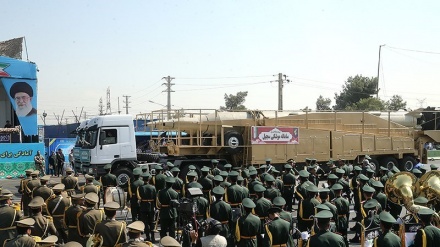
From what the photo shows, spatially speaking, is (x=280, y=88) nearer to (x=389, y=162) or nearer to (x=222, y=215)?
(x=389, y=162)

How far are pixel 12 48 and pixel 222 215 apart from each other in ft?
92.2

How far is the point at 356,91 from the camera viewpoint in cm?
5647

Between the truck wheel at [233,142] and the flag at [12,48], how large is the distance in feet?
56.6

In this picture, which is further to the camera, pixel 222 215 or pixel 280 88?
pixel 280 88

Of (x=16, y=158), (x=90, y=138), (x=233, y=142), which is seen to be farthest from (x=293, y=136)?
(x=16, y=158)

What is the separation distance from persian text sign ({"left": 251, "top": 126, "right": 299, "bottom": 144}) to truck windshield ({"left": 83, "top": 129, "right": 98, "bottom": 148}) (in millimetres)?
6156

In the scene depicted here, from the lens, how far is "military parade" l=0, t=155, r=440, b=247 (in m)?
6.50

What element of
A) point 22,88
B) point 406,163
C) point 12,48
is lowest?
point 406,163

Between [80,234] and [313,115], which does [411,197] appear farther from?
[313,115]

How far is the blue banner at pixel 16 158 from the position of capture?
27047mm

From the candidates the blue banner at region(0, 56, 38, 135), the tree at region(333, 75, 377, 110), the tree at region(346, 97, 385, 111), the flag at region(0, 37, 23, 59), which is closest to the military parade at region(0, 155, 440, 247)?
the blue banner at region(0, 56, 38, 135)

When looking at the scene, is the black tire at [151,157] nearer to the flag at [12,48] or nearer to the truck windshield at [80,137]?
the truck windshield at [80,137]

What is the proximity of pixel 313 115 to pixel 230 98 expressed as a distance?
48626 mm

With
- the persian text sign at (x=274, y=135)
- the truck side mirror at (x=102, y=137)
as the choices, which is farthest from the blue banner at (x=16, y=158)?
the persian text sign at (x=274, y=135)
